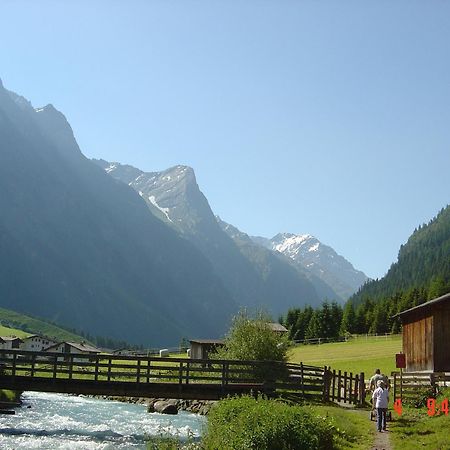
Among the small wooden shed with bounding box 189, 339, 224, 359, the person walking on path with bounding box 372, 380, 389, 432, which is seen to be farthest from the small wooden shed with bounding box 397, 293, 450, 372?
the small wooden shed with bounding box 189, 339, 224, 359

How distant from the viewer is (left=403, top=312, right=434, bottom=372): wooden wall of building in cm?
3850

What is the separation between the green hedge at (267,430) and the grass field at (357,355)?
29452 mm

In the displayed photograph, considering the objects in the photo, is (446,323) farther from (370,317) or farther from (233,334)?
(370,317)

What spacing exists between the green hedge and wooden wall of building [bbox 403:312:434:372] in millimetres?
18735

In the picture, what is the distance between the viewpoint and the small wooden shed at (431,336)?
123 ft

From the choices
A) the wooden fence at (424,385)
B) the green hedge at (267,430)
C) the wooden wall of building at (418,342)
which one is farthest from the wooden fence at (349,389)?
the green hedge at (267,430)

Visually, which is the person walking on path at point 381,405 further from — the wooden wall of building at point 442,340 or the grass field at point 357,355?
the grass field at point 357,355

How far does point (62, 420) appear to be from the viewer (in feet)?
141

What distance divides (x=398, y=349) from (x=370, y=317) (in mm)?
47725

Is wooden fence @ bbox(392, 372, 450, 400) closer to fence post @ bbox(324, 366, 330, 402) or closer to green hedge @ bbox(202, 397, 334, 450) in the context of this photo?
fence post @ bbox(324, 366, 330, 402)

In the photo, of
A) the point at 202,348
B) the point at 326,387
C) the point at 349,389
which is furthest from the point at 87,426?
the point at 202,348

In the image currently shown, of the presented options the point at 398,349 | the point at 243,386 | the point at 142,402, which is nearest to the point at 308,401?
the point at 243,386

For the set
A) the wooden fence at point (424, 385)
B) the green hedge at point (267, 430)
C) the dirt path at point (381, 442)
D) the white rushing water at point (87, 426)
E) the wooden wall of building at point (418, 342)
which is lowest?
the white rushing water at point (87, 426)

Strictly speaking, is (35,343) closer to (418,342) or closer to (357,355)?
(357,355)
